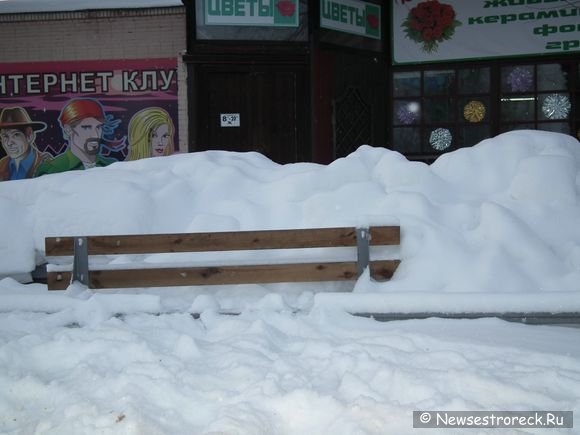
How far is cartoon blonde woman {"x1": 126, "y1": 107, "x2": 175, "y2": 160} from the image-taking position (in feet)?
31.8

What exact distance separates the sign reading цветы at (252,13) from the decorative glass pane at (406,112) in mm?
2694

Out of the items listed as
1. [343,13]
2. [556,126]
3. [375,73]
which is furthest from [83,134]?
[556,126]

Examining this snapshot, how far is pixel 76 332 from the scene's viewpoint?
394 centimetres

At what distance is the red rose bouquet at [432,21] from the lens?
10.3 metres

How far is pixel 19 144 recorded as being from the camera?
32.6 feet

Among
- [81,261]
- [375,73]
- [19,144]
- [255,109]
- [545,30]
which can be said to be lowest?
[81,261]

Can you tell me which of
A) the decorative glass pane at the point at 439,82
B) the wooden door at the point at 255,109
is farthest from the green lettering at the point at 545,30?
the wooden door at the point at 255,109

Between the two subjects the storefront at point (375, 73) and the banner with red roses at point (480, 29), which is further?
the banner with red roses at point (480, 29)

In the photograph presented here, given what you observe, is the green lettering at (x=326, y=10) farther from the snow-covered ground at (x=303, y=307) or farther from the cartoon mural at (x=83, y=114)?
the snow-covered ground at (x=303, y=307)

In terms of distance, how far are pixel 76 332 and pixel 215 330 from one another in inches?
36.2

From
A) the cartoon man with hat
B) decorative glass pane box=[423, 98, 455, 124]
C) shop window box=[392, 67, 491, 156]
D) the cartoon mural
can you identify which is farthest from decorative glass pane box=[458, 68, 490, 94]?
the cartoon man with hat

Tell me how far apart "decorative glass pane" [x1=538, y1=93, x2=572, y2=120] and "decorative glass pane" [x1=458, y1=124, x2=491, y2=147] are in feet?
3.16

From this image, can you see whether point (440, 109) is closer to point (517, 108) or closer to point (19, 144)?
point (517, 108)

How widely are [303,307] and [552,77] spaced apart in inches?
311
